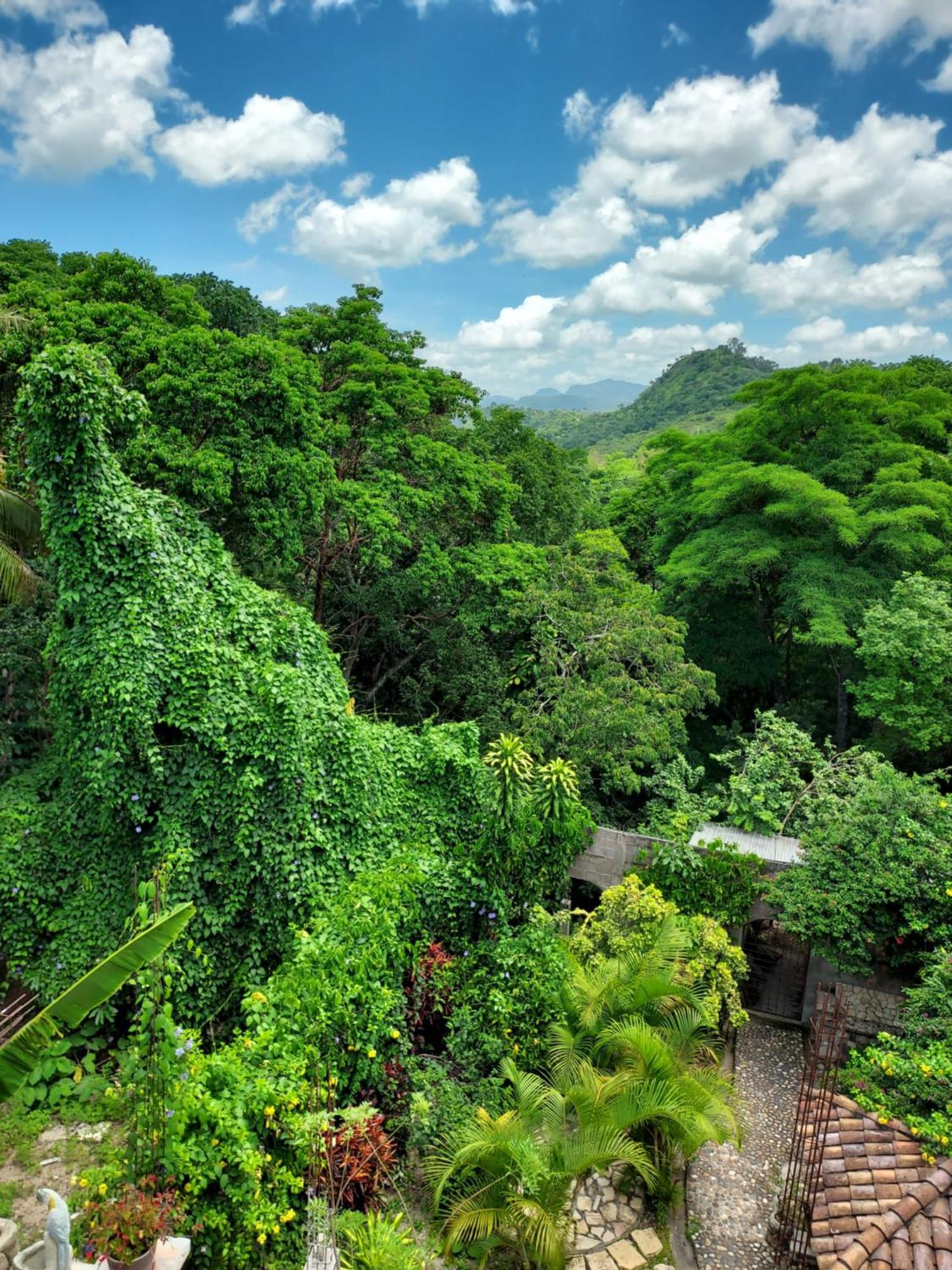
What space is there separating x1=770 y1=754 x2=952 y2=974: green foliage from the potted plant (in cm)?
767

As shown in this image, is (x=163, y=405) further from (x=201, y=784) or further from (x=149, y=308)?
(x=201, y=784)

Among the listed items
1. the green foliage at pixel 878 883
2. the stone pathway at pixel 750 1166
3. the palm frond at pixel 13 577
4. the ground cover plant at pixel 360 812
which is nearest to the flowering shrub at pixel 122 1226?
the ground cover plant at pixel 360 812

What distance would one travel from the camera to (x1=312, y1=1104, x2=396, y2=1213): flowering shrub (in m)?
5.87

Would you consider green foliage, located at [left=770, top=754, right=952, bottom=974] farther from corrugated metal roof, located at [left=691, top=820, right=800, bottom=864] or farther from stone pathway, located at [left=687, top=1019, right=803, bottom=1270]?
stone pathway, located at [left=687, top=1019, right=803, bottom=1270]

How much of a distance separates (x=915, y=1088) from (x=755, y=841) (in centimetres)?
513

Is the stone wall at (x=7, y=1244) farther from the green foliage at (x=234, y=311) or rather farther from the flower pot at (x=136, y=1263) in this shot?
the green foliage at (x=234, y=311)

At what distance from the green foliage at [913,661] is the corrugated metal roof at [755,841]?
12.3 feet

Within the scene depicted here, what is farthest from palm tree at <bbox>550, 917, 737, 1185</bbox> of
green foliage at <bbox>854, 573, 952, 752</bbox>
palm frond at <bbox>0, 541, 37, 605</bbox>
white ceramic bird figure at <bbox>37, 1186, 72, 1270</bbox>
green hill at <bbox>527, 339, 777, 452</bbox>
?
green hill at <bbox>527, 339, 777, 452</bbox>

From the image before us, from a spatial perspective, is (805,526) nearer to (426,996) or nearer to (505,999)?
(505,999)

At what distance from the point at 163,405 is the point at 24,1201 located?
29.3 feet

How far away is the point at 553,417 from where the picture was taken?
3629 inches

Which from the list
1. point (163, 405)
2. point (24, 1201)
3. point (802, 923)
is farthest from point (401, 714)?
point (24, 1201)

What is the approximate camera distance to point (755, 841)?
11758mm

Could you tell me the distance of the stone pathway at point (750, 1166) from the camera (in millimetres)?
7129
